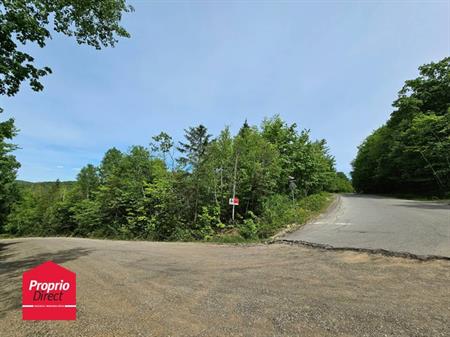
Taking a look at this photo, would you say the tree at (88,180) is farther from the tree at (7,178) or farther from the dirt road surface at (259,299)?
the dirt road surface at (259,299)

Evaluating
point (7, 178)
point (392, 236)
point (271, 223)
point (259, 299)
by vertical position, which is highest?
point (7, 178)

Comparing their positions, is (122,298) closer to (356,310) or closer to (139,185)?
(356,310)

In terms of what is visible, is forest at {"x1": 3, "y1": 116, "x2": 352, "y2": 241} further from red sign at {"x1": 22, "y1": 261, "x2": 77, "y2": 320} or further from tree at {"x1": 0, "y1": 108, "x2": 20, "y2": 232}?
red sign at {"x1": 22, "y1": 261, "x2": 77, "y2": 320}

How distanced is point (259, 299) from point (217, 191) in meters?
13.4

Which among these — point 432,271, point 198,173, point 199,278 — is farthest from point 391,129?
point 199,278

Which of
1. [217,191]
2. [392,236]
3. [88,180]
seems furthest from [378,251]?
[88,180]

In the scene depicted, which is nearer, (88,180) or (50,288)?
(50,288)

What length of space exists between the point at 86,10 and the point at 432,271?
32.4 feet

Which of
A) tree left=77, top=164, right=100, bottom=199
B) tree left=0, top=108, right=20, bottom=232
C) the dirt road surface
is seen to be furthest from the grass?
tree left=77, top=164, right=100, bottom=199

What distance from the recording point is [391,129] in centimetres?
3588

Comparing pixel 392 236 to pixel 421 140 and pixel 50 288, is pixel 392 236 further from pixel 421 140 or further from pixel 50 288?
pixel 421 140

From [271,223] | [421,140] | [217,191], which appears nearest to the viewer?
[271,223]

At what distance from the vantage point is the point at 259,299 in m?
3.97

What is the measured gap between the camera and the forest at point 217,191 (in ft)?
50.3
